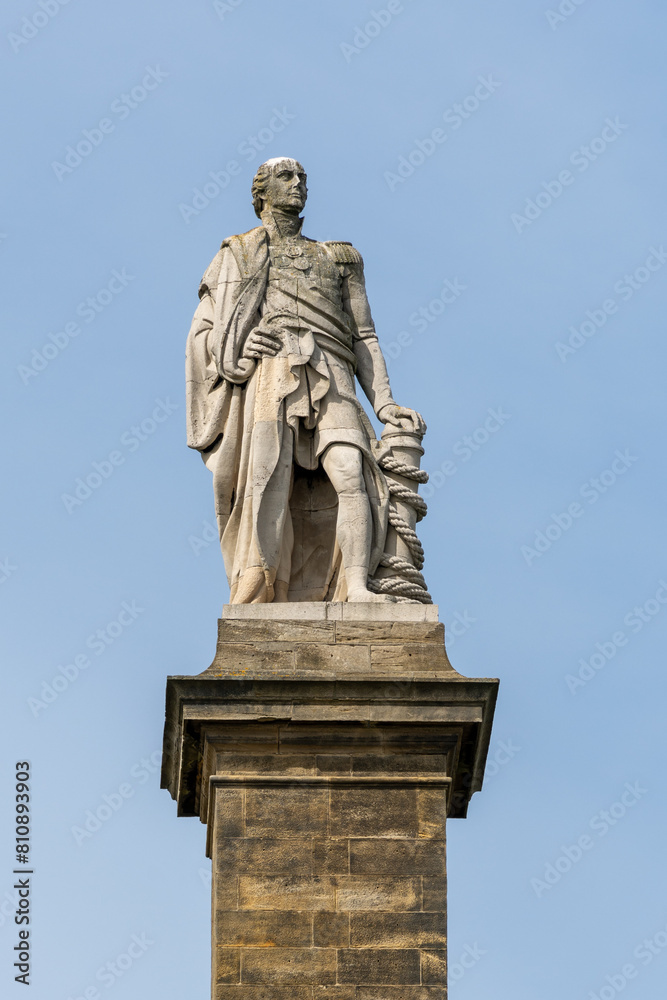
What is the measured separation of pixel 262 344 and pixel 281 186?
1.78 m

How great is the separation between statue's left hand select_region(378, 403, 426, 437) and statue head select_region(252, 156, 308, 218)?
2.22 m

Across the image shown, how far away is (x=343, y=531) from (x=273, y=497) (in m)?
0.73

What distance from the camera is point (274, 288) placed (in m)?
23.8

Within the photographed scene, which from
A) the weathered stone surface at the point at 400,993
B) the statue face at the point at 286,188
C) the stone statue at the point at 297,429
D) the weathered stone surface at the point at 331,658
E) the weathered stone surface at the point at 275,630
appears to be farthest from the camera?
the statue face at the point at 286,188

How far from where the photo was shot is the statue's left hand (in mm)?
23547

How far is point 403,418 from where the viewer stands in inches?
929

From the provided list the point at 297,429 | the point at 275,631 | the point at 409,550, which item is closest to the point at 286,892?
the point at 275,631

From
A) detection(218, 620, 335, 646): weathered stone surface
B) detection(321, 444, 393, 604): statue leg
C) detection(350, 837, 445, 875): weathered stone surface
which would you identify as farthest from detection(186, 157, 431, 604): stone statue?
detection(350, 837, 445, 875): weathered stone surface

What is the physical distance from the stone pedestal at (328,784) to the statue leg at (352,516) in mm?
482

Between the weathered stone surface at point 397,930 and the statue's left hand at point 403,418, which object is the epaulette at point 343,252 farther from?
the weathered stone surface at point 397,930

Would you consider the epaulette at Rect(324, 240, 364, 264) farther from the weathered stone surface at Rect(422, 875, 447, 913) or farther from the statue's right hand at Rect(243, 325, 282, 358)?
the weathered stone surface at Rect(422, 875, 447, 913)

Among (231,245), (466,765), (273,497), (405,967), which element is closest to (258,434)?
(273,497)

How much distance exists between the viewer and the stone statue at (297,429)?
22906 millimetres

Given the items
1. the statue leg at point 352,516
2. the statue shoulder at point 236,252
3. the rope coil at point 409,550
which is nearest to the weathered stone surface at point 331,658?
the statue leg at point 352,516
